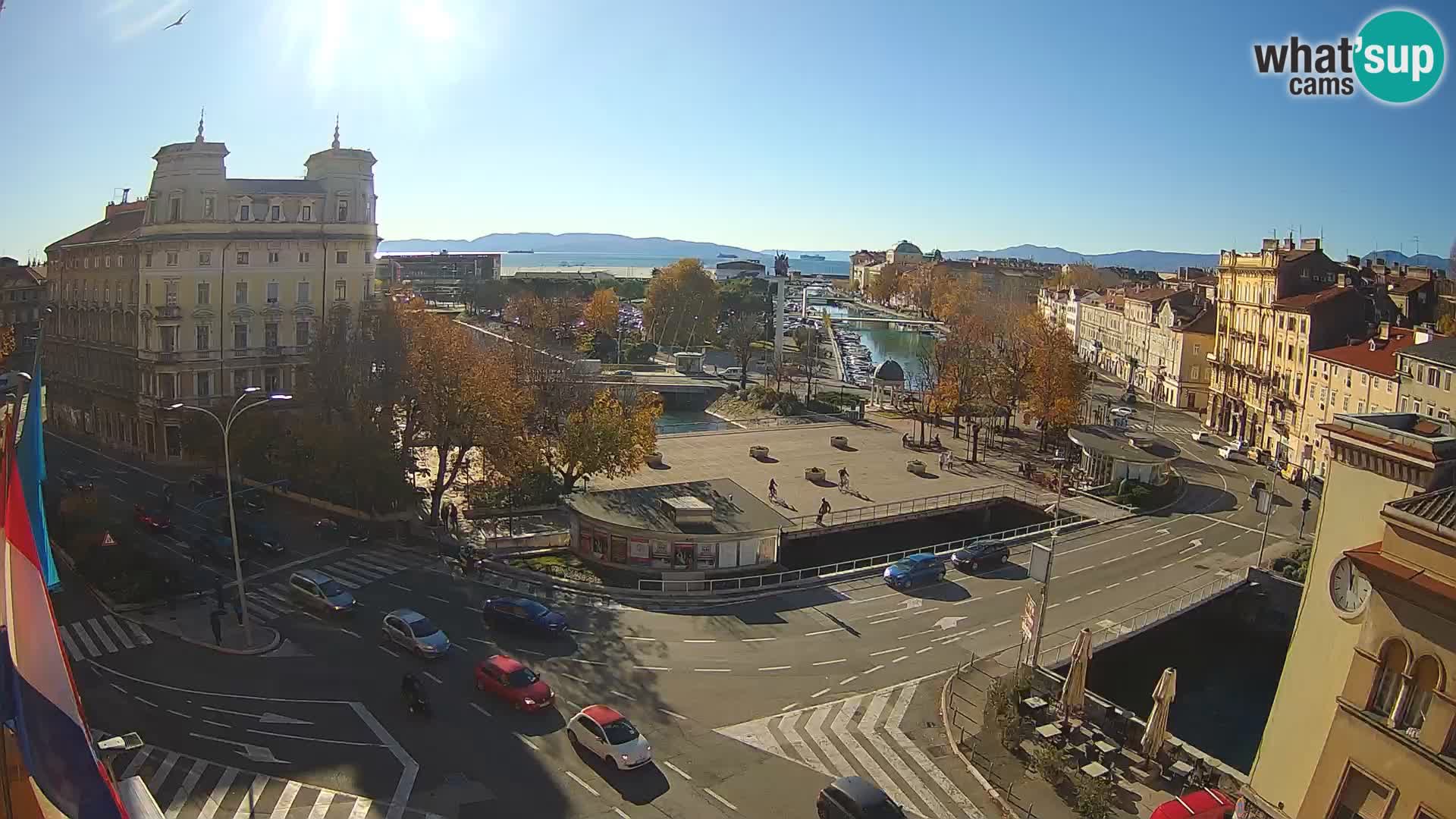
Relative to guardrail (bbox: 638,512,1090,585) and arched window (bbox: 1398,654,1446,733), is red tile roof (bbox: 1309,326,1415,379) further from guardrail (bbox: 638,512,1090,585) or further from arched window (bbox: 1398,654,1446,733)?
arched window (bbox: 1398,654,1446,733)

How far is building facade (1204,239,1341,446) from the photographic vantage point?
221ft

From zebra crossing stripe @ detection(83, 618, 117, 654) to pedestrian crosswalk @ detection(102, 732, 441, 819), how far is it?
7.72 meters

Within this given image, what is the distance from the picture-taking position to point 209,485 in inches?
1850

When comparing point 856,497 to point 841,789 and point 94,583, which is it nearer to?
point 841,789

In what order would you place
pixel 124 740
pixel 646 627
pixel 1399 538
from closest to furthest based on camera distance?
pixel 1399 538
pixel 124 740
pixel 646 627

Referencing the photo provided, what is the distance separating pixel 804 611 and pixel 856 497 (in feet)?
54.7

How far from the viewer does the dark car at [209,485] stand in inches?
1838

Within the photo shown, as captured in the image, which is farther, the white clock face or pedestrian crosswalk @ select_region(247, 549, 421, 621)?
pedestrian crosswalk @ select_region(247, 549, 421, 621)

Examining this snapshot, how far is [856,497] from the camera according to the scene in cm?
4950

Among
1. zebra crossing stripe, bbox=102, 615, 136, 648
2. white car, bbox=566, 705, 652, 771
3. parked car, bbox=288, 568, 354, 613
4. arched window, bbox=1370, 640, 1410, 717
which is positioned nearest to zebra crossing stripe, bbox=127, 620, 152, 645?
zebra crossing stripe, bbox=102, 615, 136, 648

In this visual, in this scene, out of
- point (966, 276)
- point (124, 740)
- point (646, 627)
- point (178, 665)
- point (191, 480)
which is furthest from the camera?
point (966, 276)

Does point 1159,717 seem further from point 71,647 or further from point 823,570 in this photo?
point 71,647

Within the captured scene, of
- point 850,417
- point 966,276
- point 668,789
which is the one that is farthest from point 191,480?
point 966,276

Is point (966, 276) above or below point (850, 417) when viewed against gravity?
above
